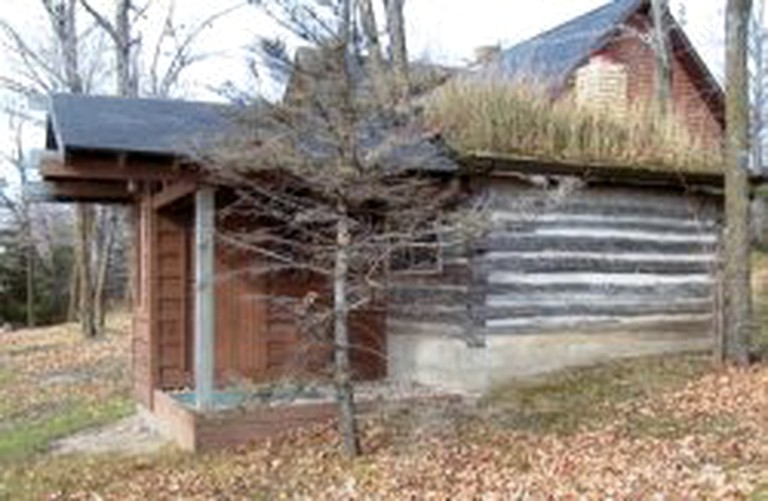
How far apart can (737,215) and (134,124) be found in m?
7.64

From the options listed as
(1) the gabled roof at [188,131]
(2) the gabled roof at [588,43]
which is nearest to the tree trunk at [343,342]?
(1) the gabled roof at [188,131]

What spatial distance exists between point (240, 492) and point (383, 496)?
152 cm

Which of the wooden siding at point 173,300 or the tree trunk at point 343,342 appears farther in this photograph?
the wooden siding at point 173,300

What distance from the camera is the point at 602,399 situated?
12672mm

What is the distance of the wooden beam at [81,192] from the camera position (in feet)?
48.5

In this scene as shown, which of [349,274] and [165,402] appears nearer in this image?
[349,274]

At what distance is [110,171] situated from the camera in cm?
1167

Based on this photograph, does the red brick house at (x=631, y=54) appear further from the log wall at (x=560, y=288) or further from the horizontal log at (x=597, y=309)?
the horizontal log at (x=597, y=309)

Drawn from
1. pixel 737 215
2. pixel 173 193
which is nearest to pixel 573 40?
pixel 737 215

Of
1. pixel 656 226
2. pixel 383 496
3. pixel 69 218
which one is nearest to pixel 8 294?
pixel 69 218

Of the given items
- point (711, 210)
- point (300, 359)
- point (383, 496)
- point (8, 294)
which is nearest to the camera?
point (383, 496)

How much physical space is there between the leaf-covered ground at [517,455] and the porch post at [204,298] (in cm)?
77

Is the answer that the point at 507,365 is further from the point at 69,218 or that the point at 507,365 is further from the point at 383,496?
the point at 69,218

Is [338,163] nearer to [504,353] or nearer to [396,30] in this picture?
[504,353]
